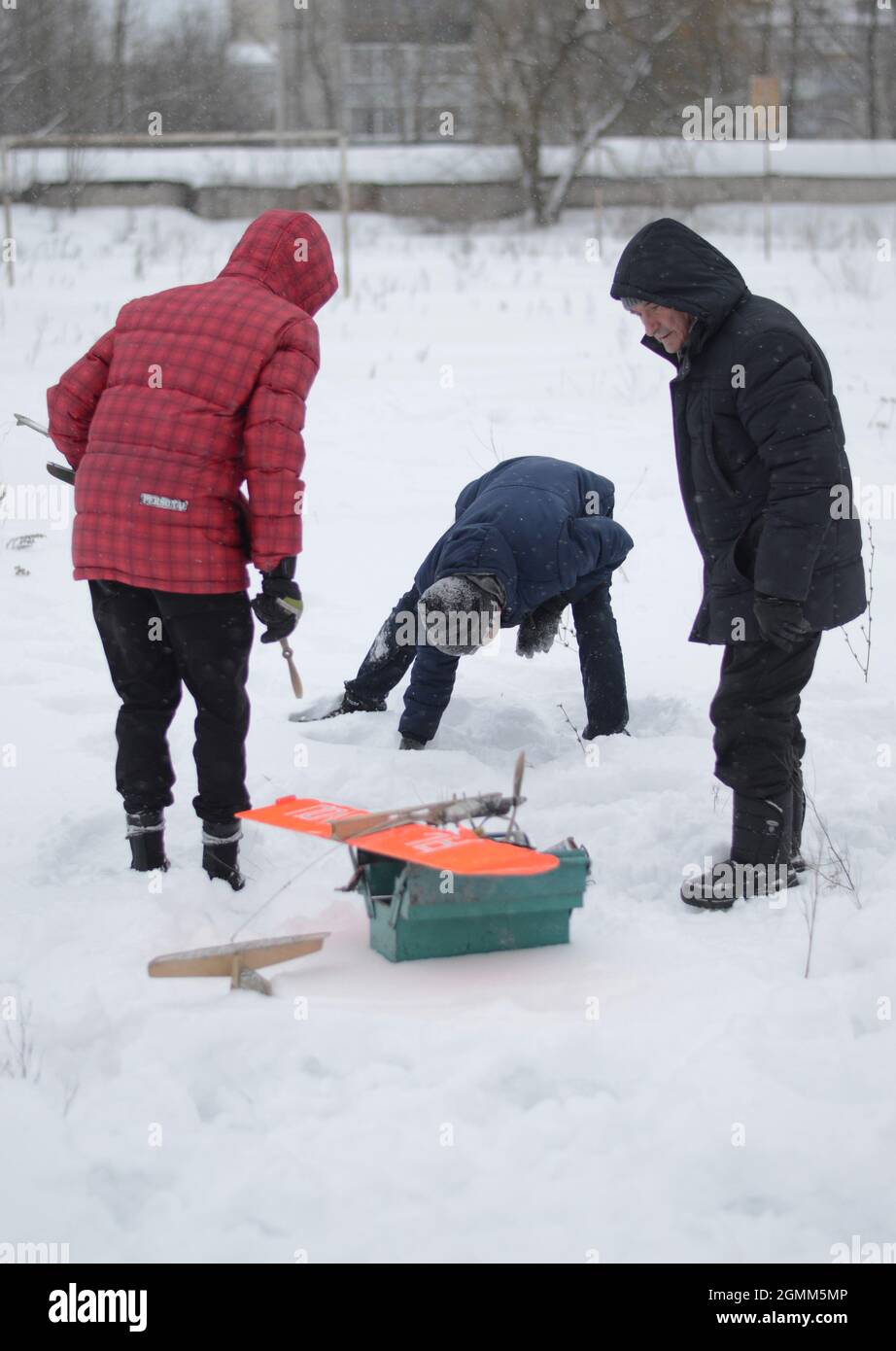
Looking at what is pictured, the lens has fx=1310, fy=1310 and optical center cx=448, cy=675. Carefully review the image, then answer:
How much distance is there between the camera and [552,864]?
8.97 feet

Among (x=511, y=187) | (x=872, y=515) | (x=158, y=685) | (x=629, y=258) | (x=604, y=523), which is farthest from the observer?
(x=511, y=187)

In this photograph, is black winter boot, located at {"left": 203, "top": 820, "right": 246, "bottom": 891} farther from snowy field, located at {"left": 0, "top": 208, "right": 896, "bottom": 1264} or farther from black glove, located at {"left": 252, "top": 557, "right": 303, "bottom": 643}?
black glove, located at {"left": 252, "top": 557, "right": 303, "bottom": 643}

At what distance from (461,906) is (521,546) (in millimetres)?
1576

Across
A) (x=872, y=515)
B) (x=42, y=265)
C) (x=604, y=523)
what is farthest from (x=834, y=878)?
(x=42, y=265)

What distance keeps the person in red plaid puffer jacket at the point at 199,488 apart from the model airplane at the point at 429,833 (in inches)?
18.0

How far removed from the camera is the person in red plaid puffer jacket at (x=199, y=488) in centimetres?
318

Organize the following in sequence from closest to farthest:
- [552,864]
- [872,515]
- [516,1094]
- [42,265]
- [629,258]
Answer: [516,1094] → [552,864] → [629,258] → [872,515] → [42,265]

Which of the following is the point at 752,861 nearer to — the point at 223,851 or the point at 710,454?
the point at 710,454

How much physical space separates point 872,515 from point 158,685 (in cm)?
546

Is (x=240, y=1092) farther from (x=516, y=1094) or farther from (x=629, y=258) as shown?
(x=629, y=258)

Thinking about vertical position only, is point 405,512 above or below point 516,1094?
above

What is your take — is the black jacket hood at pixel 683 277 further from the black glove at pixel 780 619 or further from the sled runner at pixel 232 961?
the sled runner at pixel 232 961

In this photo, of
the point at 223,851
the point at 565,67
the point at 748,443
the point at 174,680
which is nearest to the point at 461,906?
the point at 223,851

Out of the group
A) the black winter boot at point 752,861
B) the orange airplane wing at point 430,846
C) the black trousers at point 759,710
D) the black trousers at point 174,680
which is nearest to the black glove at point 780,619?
the black trousers at point 759,710
